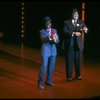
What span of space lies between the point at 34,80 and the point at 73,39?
5.42 ft

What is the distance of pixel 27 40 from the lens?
21.0 meters

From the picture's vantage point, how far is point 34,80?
13.1 m

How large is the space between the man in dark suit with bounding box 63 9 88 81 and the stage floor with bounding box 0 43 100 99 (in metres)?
0.61

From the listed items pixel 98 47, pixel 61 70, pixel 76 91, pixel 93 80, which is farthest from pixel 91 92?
pixel 98 47

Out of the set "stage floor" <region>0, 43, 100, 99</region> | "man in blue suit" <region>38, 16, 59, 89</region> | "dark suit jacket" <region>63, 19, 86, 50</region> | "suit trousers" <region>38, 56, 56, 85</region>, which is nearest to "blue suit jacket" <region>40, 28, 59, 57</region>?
"man in blue suit" <region>38, 16, 59, 89</region>

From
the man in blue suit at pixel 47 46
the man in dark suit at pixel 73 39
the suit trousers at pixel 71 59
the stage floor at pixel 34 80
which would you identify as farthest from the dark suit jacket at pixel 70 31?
the stage floor at pixel 34 80

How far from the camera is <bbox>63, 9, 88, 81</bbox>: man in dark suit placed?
1270 centimetres

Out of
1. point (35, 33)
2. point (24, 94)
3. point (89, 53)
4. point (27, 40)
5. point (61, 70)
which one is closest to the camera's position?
point (24, 94)

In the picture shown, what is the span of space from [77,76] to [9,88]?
222 cm

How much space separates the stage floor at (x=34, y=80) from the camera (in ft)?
38.0

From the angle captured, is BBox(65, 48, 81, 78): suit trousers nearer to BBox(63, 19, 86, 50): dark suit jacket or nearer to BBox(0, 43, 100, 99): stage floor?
BBox(63, 19, 86, 50): dark suit jacket

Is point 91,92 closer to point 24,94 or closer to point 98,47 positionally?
point 24,94

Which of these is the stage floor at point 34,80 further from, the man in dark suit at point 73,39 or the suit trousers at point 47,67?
the man in dark suit at point 73,39

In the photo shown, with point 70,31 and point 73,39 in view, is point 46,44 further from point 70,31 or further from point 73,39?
point 73,39
